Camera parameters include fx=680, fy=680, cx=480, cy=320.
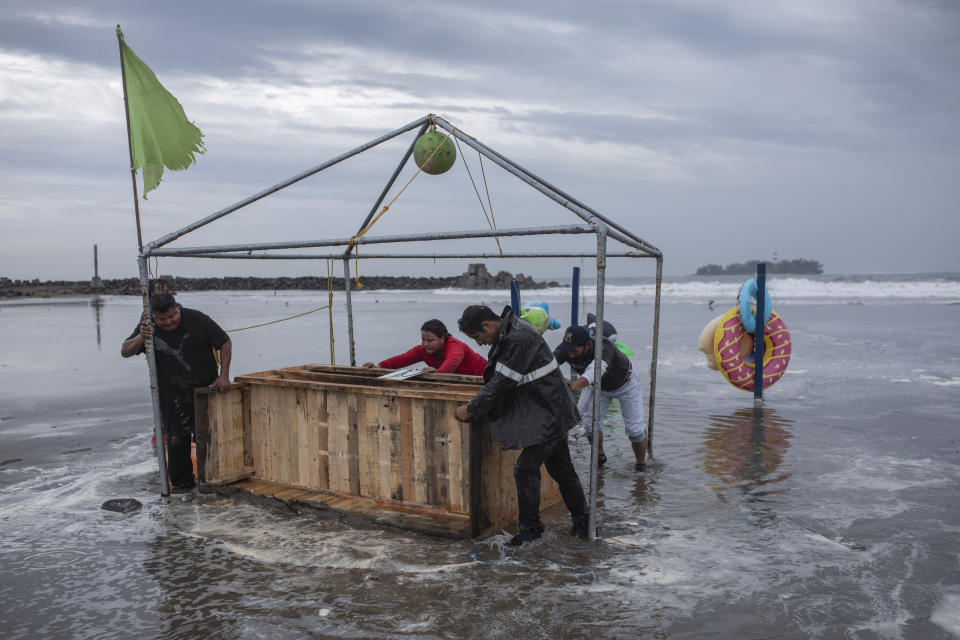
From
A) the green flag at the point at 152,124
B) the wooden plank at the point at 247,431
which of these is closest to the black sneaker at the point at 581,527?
the wooden plank at the point at 247,431

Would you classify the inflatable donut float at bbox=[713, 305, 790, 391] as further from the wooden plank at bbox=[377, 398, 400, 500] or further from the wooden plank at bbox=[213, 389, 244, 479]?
the wooden plank at bbox=[213, 389, 244, 479]

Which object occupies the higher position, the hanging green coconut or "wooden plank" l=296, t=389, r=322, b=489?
the hanging green coconut

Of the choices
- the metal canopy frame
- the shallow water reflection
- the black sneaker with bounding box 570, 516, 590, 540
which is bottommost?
the shallow water reflection

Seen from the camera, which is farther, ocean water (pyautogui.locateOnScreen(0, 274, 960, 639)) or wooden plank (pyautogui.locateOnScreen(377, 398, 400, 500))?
wooden plank (pyautogui.locateOnScreen(377, 398, 400, 500))

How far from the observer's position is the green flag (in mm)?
6590

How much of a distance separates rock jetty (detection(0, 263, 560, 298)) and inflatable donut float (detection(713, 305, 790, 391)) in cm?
4383

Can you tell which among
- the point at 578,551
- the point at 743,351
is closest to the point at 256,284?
the point at 743,351

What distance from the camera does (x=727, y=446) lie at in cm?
847

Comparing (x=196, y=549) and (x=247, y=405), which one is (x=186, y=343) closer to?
(x=247, y=405)

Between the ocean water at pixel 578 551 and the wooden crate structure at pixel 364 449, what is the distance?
0.22m

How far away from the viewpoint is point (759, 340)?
10.5m

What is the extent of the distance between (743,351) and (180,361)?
8.45 metres

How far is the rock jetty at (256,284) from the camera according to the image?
5630 centimetres

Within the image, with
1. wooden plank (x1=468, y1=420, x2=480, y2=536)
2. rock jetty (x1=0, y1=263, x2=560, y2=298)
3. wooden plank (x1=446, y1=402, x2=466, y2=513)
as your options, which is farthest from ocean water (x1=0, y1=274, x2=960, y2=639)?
rock jetty (x1=0, y1=263, x2=560, y2=298)
